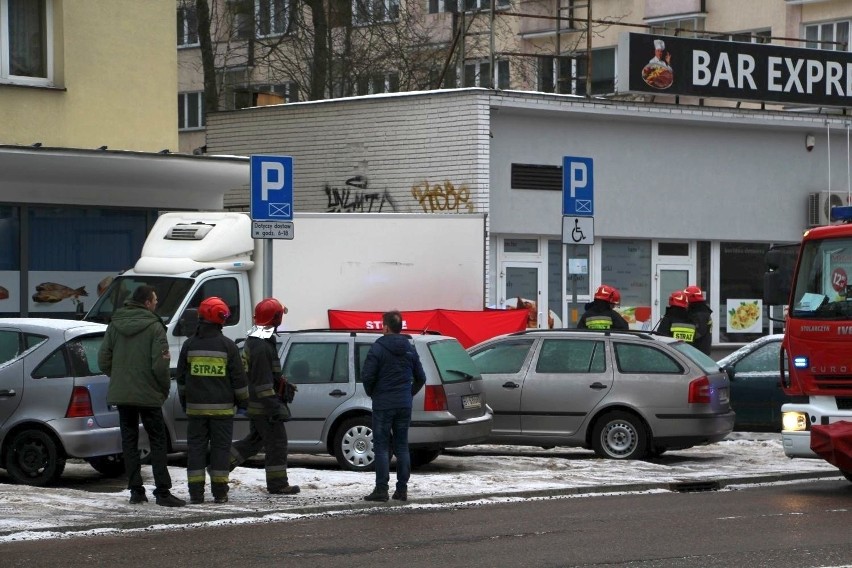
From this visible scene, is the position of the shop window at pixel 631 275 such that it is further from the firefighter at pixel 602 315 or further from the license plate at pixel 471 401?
the license plate at pixel 471 401

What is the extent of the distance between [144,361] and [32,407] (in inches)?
66.0

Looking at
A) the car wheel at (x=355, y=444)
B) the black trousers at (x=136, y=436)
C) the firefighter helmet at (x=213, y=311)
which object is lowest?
the car wheel at (x=355, y=444)

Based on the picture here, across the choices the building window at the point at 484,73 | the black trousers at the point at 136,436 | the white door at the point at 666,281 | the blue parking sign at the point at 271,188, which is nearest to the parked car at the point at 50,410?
the black trousers at the point at 136,436

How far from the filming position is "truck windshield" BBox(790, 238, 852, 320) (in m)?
13.7

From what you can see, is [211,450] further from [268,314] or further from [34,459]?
[34,459]

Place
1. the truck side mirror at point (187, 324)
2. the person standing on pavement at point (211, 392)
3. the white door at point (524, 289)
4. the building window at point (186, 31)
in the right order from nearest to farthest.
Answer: the person standing on pavement at point (211, 392) < the truck side mirror at point (187, 324) < the white door at point (524, 289) < the building window at point (186, 31)

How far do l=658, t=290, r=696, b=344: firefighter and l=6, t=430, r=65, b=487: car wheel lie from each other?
26.5ft

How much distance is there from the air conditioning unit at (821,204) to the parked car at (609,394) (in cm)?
1106

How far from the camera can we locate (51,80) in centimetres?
2059

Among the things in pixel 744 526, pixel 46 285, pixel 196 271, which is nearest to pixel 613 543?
pixel 744 526

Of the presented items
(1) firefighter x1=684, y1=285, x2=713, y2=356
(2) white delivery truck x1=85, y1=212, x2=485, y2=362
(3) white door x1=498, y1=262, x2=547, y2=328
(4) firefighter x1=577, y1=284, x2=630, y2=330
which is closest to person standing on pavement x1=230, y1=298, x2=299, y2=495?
(2) white delivery truck x1=85, y1=212, x2=485, y2=362

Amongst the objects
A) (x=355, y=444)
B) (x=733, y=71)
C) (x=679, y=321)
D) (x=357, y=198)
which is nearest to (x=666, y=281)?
(x=733, y=71)

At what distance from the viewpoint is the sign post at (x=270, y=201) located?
15.6 metres

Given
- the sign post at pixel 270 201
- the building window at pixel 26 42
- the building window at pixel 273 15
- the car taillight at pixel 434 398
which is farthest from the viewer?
the building window at pixel 273 15
